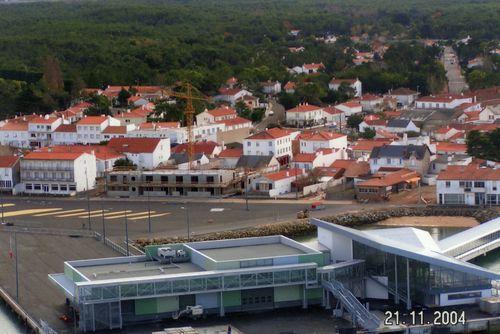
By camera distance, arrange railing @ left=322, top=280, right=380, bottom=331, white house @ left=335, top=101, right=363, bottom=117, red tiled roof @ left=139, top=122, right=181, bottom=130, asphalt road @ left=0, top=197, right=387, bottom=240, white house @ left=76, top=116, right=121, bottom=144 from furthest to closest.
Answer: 1. white house @ left=335, top=101, right=363, bottom=117
2. white house @ left=76, top=116, right=121, bottom=144
3. red tiled roof @ left=139, top=122, right=181, bottom=130
4. asphalt road @ left=0, top=197, right=387, bottom=240
5. railing @ left=322, top=280, right=380, bottom=331

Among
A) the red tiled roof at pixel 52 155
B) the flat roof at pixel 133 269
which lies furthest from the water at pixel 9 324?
the red tiled roof at pixel 52 155

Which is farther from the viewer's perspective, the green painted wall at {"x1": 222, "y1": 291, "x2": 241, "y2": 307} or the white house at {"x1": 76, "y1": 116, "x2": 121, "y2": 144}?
the white house at {"x1": 76, "y1": 116, "x2": 121, "y2": 144}

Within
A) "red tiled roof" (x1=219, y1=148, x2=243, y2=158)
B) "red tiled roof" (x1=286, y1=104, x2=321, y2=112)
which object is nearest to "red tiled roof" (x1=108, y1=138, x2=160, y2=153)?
"red tiled roof" (x1=219, y1=148, x2=243, y2=158)

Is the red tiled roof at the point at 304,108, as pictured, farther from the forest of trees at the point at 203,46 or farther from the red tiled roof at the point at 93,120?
the red tiled roof at the point at 93,120

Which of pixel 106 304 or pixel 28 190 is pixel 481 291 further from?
pixel 28 190

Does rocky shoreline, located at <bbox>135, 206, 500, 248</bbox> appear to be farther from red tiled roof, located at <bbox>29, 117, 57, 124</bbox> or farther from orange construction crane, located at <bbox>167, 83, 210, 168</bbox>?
red tiled roof, located at <bbox>29, 117, 57, 124</bbox>

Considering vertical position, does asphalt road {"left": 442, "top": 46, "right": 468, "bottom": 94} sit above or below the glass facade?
above

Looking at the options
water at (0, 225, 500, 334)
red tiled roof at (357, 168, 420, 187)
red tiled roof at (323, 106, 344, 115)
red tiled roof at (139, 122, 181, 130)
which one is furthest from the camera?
red tiled roof at (323, 106, 344, 115)

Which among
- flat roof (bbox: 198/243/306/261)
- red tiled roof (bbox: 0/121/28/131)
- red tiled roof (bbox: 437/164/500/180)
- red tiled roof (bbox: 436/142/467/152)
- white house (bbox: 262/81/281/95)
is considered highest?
white house (bbox: 262/81/281/95)
